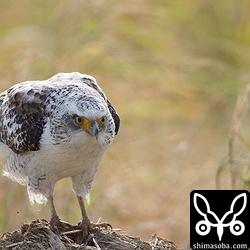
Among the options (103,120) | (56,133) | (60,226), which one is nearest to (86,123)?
(103,120)

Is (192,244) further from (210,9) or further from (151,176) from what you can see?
(210,9)

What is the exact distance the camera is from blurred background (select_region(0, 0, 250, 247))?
973 centimetres

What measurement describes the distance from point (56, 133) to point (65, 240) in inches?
32.4

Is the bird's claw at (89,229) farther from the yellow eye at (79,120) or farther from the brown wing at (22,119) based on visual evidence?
the yellow eye at (79,120)

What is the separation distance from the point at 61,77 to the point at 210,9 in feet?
21.0

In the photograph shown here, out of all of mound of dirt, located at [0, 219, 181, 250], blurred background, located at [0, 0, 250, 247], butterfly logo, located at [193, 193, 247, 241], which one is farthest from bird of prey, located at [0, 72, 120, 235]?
blurred background, located at [0, 0, 250, 247]

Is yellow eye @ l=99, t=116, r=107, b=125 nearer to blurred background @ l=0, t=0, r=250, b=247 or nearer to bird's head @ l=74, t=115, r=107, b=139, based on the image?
bird's head @ l=74, t=115, r=107, b=139

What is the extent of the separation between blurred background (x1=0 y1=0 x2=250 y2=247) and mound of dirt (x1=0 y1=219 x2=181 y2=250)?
156cm

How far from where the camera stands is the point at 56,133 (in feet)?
22.4

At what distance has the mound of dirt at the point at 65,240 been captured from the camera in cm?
632

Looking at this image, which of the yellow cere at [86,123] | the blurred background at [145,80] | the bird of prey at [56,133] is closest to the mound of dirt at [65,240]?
the bird of prey at [56,133]

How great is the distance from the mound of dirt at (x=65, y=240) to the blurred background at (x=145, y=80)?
61.5 inches

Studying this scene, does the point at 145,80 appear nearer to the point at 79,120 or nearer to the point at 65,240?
the point at 79,120

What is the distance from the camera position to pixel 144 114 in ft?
38.5
